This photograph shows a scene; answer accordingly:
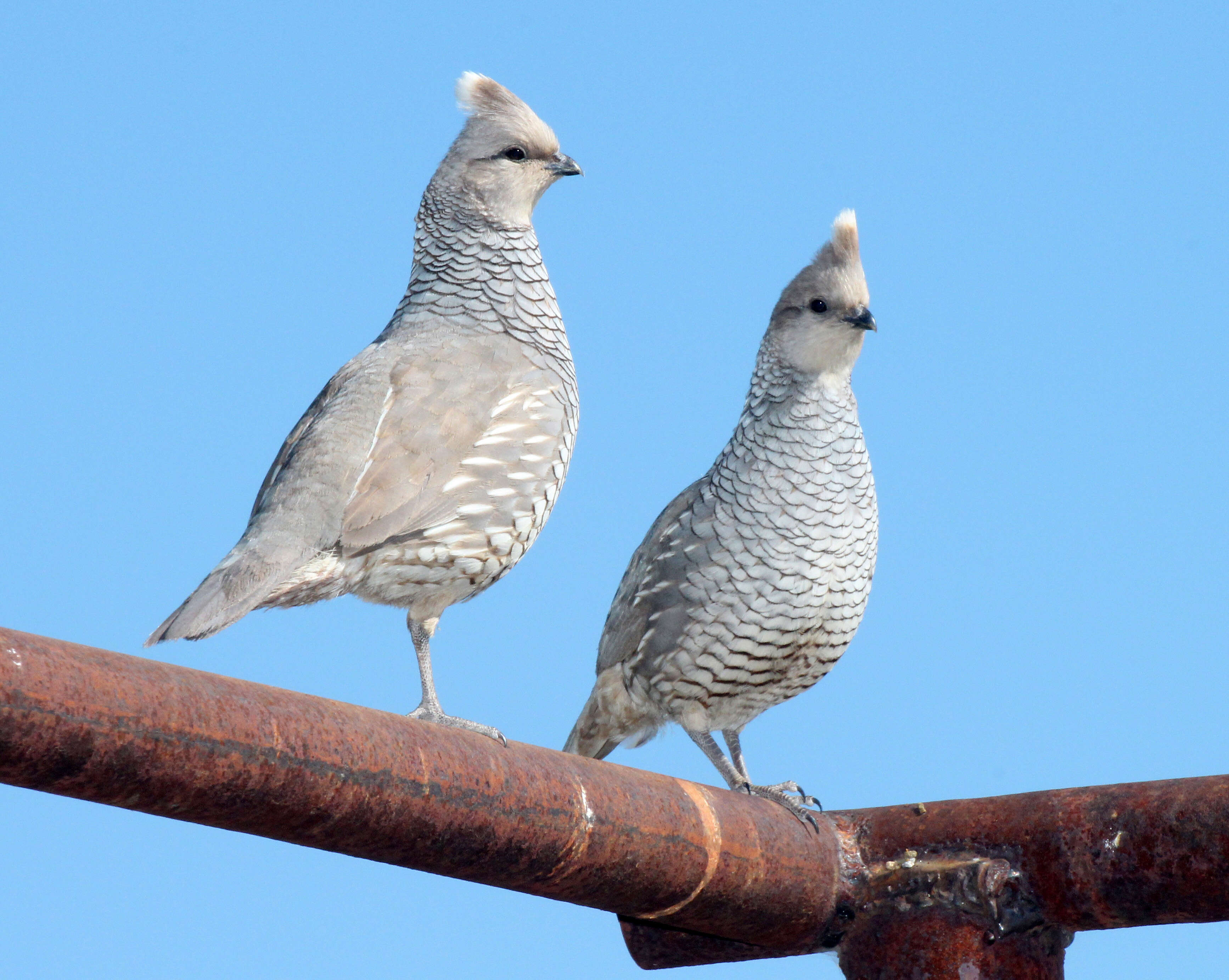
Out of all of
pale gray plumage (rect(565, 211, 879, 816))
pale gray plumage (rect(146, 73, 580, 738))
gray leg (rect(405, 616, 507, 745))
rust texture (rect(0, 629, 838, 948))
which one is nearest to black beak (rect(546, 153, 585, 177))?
pale gray plumage (rect(146, 73, 580, 738))

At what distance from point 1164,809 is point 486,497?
2862mm

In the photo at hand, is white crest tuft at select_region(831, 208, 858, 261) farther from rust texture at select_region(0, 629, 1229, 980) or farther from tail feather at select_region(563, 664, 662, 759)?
rust texture at select_region(0, 629, 1229, 980)

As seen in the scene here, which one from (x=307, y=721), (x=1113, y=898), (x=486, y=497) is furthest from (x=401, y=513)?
(x=1113, y=898)

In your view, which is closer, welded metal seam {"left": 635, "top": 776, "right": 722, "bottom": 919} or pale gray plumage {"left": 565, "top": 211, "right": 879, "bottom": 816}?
welded metal seam {"left": 635, "top": 776, "right": 722, "bottom": 919}

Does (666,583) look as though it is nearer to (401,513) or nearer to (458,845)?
(401,513)

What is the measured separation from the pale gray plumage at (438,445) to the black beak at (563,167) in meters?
0.06

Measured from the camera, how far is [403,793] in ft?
11.4

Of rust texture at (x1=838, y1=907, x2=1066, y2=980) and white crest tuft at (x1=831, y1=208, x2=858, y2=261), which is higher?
white crest tuft at (x1=831, y1=208, x2=858, y2=261)

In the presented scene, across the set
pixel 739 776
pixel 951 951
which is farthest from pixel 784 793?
pixel 951 951

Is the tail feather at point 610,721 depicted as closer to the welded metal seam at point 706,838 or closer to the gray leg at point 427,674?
the gray leg at point 427,674

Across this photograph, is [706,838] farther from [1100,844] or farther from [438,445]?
[438,445]

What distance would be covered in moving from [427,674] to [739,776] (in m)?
1.56

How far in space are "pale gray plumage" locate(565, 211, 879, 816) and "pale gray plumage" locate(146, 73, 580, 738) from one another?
923 mm

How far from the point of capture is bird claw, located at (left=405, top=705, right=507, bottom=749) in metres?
5.11
